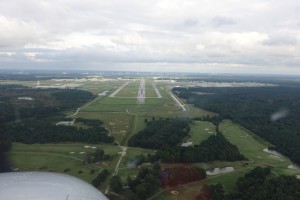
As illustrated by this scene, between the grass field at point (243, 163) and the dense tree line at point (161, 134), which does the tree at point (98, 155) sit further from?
the grass field at point (243, 163)

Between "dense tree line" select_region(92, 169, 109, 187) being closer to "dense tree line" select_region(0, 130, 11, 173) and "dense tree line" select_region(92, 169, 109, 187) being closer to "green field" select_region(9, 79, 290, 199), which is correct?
"green field" select_region(9, 79, 290, 199)

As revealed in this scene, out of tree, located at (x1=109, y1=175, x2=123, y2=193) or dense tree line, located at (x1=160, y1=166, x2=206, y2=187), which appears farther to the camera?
dense tree line, located at (x1=160, y1=166, x2=206, y2=187)

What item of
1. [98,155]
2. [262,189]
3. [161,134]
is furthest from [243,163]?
[98,155]

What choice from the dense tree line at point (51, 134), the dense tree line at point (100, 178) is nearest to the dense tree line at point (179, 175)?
the dense tree line at point (100, 178)

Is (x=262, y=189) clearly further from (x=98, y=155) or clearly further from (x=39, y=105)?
(x=39, y=105)

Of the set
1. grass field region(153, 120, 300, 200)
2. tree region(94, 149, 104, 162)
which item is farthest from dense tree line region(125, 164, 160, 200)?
tree region(94, 149, 104, 162)

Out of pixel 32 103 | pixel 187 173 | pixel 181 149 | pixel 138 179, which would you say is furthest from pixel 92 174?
pixel 32 103
